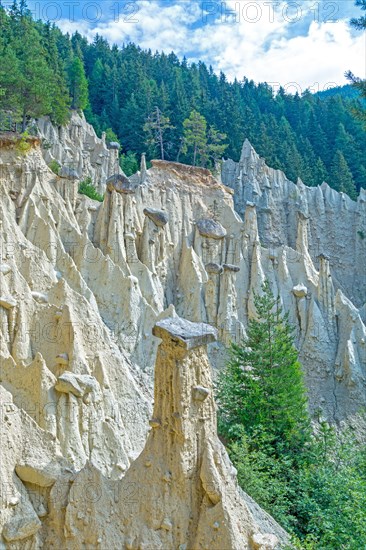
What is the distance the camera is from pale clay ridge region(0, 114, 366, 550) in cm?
626

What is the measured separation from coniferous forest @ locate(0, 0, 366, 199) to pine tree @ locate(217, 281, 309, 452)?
18.1 metres

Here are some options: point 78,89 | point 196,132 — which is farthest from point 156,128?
point 78,89

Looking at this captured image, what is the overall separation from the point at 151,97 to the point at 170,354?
37.2 metres

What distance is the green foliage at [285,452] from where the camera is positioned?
10977 millimetres

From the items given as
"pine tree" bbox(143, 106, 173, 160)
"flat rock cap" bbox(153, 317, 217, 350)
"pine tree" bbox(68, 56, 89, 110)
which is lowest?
"flat rock cap" bbox(153, 317, 217, 350)

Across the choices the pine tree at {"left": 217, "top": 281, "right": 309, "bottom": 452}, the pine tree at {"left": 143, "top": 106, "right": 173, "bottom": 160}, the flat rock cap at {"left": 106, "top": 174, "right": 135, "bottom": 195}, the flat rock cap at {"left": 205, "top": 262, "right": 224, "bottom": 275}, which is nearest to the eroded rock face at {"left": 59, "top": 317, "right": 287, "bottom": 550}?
the pine tree at {"left": 217, "top": 281, "right": 309, "bottom": 452}

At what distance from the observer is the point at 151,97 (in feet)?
130

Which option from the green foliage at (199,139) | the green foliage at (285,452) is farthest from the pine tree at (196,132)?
the green foliage at (285,452)

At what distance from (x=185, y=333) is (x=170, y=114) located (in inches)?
1455

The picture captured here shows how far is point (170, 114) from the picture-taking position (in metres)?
40.0

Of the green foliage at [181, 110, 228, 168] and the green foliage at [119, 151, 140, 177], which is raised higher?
the green foliage at [181, 110, 228, 168]

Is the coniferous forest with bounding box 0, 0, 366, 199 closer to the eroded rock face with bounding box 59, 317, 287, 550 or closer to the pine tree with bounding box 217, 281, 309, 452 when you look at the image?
the pine tree with bounding box 217, 281, 309, 452

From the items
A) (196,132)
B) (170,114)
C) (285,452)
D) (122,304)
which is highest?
(170,114)

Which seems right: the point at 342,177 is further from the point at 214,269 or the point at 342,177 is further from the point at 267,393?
the point at 267,393
